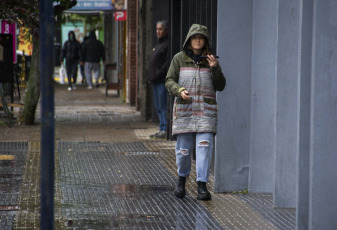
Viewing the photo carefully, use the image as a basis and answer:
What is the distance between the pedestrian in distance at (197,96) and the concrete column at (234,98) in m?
0.38

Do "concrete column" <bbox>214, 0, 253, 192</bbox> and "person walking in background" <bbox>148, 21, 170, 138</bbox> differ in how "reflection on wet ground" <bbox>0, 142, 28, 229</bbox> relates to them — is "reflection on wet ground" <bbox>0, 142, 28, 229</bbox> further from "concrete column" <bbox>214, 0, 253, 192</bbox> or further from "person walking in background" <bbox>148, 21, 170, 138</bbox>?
"person walking in background" <bbox>148, 21, 170, 138</bbox>

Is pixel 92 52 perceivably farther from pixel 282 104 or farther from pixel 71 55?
pixel 282 104

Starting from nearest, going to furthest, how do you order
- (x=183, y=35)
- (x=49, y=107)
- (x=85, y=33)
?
(x=49, y=107)
(x=183, y=35)
(x=85, y=33)

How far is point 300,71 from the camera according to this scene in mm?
6141

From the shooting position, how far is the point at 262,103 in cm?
854

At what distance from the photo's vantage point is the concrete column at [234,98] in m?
8.51

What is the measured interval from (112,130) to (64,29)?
28041 mm

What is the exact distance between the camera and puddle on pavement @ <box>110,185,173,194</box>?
862 cm

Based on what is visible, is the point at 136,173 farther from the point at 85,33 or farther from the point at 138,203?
the point at 85,33

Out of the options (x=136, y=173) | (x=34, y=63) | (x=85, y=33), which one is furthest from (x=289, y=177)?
(x=85, y=33)

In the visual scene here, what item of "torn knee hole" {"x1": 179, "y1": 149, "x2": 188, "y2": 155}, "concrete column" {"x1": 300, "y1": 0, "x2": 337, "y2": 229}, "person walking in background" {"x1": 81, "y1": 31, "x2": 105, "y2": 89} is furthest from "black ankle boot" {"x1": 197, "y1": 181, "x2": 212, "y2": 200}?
"person walking in background" {"x1": 81, "y1": 31, "x2": 105, "y2": 89}

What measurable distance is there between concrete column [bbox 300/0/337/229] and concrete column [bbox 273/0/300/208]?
160 centimetres

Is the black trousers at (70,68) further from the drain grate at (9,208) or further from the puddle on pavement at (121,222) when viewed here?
the puddle on pavement at (121,222)

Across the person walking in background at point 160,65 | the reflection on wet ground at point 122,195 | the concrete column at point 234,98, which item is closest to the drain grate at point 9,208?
the reflection on wet ground at point 122,195
